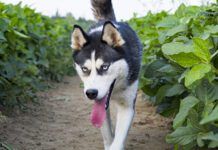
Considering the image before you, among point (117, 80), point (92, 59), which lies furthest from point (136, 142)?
point (92, 59)

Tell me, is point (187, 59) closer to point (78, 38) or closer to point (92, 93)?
point (92, 93)

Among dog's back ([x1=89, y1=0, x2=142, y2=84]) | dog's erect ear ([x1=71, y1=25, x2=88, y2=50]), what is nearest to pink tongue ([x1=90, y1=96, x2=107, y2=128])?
dog's back ([x1=89, y1=0, x2=142, y2=84])

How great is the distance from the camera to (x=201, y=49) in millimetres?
2113

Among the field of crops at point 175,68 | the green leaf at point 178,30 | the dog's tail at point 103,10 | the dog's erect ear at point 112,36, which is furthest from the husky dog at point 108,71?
the dog's tail at point 103,10

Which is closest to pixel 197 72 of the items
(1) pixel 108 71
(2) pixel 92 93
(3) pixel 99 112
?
(2) pixel 92 93

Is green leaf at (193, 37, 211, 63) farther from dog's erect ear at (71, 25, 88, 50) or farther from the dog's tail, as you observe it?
the dog's tail

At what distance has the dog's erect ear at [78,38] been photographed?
354 cm

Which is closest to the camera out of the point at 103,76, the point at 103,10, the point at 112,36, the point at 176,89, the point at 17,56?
the point at 176,89

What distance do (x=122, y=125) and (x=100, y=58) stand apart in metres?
0.61

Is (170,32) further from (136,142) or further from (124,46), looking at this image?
(136,142)

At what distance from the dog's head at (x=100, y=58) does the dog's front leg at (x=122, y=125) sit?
0.97 feet

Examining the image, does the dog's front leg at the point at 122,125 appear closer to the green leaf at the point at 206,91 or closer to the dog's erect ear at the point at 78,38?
the dog's erect ear at the point at 78,38

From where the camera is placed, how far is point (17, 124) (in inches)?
180

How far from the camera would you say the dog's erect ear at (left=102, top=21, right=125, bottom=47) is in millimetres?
3475
